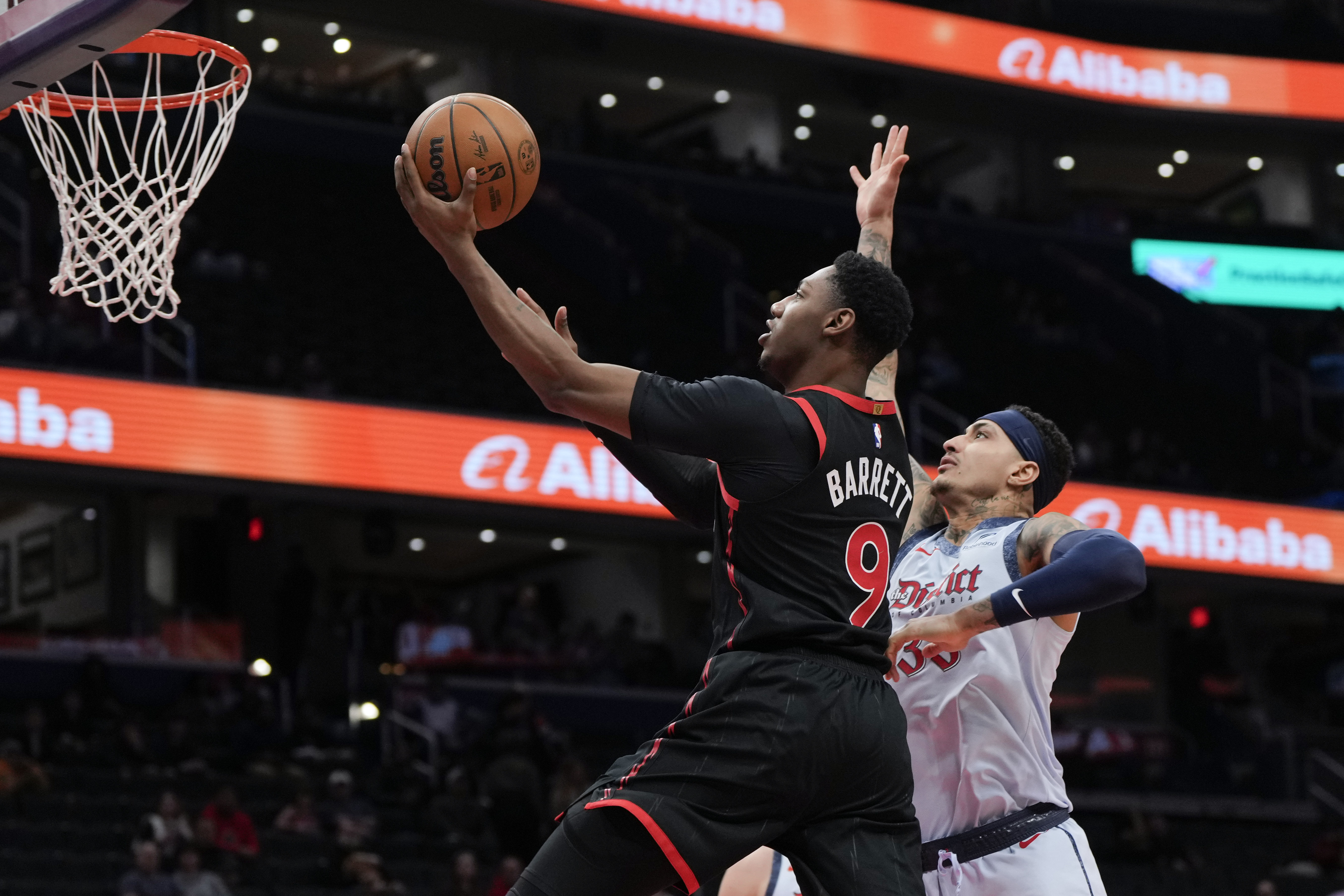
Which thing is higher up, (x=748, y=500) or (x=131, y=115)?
(x=131, y=115)

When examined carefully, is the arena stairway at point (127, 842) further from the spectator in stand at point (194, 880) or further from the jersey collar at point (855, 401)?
the jersey collar at point (855, 401)

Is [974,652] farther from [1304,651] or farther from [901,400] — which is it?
[1304,651]

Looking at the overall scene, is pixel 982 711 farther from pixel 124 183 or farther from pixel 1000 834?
pixel 124 183

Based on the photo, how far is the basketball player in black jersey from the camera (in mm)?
3752

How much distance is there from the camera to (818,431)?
3.90 meters

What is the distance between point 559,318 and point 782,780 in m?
1.06

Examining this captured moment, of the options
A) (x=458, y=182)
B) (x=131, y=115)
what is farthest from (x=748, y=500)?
(x=131, y=115)

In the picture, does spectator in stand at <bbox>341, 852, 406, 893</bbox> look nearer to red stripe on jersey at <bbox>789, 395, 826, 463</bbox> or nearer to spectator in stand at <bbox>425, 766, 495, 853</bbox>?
spectator in stand at <bbox>425, 766, 495, 853</bbox>

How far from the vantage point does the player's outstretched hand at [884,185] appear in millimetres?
5309

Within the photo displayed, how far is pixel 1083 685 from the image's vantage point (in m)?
22.1

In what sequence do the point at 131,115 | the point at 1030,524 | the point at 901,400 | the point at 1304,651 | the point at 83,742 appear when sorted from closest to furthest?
the point at 1030,524
the point at 131,115
the point at 83,742
the point at 901,400
the point at 1304,651

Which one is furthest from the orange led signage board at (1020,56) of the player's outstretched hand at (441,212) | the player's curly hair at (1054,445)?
the player's outstretched hand at (441,212)

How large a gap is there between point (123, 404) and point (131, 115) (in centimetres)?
322

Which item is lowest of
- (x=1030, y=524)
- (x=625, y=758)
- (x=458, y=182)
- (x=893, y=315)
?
(x=625, y=758)
